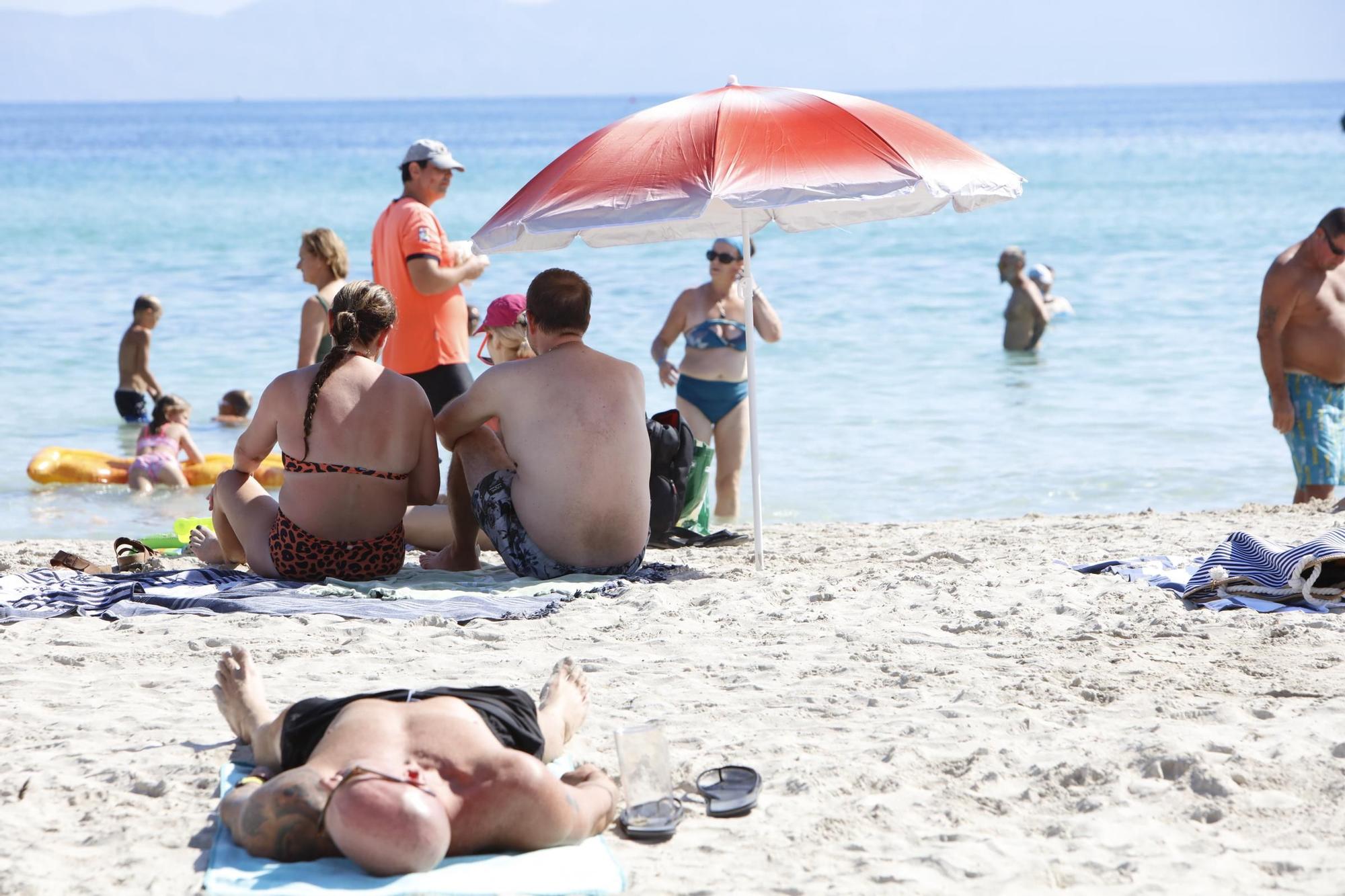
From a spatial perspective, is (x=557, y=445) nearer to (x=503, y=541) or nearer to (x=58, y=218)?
(x=503, y=541)

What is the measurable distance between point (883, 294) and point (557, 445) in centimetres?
1402

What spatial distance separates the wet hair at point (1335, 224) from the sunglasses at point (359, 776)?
18.1 feet

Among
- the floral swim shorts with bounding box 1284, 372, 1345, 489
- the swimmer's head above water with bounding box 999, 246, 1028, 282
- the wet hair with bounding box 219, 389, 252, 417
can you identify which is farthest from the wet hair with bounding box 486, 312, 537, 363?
the swimmer's head above water with bounding box 999, 246, 1028, 282

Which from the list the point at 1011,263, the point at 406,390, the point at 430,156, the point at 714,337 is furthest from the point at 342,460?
the point at 1011,263

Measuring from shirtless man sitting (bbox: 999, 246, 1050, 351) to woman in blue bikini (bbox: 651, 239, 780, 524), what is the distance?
6.86 m

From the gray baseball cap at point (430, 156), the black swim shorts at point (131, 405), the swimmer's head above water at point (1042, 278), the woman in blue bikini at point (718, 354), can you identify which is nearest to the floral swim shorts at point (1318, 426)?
the woman in blue bikini at point (718, 354)

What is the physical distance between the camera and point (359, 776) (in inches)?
98.7

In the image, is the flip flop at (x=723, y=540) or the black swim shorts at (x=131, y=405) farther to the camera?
the black swim shorts at (x=131, y=405)

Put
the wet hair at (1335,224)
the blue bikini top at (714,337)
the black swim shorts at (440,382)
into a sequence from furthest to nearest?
the blue bikini top at (714,337) < the wet hair at (1335,224) < the black swim shorts at (440,382)

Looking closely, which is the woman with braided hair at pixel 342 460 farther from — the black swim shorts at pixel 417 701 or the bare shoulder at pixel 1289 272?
the bare shoulder at pixel 1289 272

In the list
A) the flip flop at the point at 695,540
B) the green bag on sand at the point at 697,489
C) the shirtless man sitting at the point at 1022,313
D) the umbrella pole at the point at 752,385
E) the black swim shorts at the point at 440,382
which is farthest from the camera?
the shirtless man sitting at the point at 1022,313

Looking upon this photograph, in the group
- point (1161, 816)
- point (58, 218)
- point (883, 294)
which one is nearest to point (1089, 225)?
point (883, 294)

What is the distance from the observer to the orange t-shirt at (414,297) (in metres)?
5.84

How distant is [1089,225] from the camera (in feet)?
87.5
